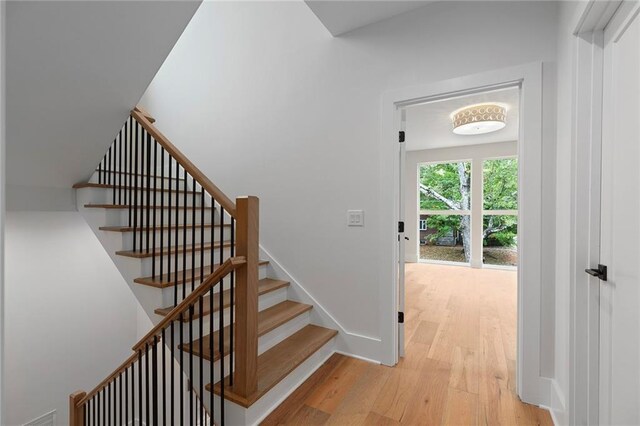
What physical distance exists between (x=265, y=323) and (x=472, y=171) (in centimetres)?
537

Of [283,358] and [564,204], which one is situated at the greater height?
[564,204]

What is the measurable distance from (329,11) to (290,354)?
8.16ft

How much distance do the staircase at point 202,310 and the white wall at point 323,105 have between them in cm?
48

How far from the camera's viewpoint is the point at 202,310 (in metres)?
1.75

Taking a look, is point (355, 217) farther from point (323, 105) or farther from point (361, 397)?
point (361, 397)

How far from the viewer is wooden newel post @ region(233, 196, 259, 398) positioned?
157 cm

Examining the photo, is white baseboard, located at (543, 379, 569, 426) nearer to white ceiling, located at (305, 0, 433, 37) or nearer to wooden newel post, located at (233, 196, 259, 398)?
wooden newel post, located at (233, 196, 259, 398)

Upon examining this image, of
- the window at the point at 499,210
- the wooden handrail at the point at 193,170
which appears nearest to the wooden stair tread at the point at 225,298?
the wooden handrail at the point at 193,170

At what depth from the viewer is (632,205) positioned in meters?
1.05

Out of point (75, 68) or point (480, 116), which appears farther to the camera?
point (480, 116)

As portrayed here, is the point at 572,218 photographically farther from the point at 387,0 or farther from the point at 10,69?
the point at 10,69

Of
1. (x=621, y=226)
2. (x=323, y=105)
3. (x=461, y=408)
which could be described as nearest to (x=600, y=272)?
(x=621, y=226)

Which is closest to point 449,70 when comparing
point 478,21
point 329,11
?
point 478,21

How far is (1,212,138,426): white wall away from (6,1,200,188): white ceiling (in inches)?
56.6
